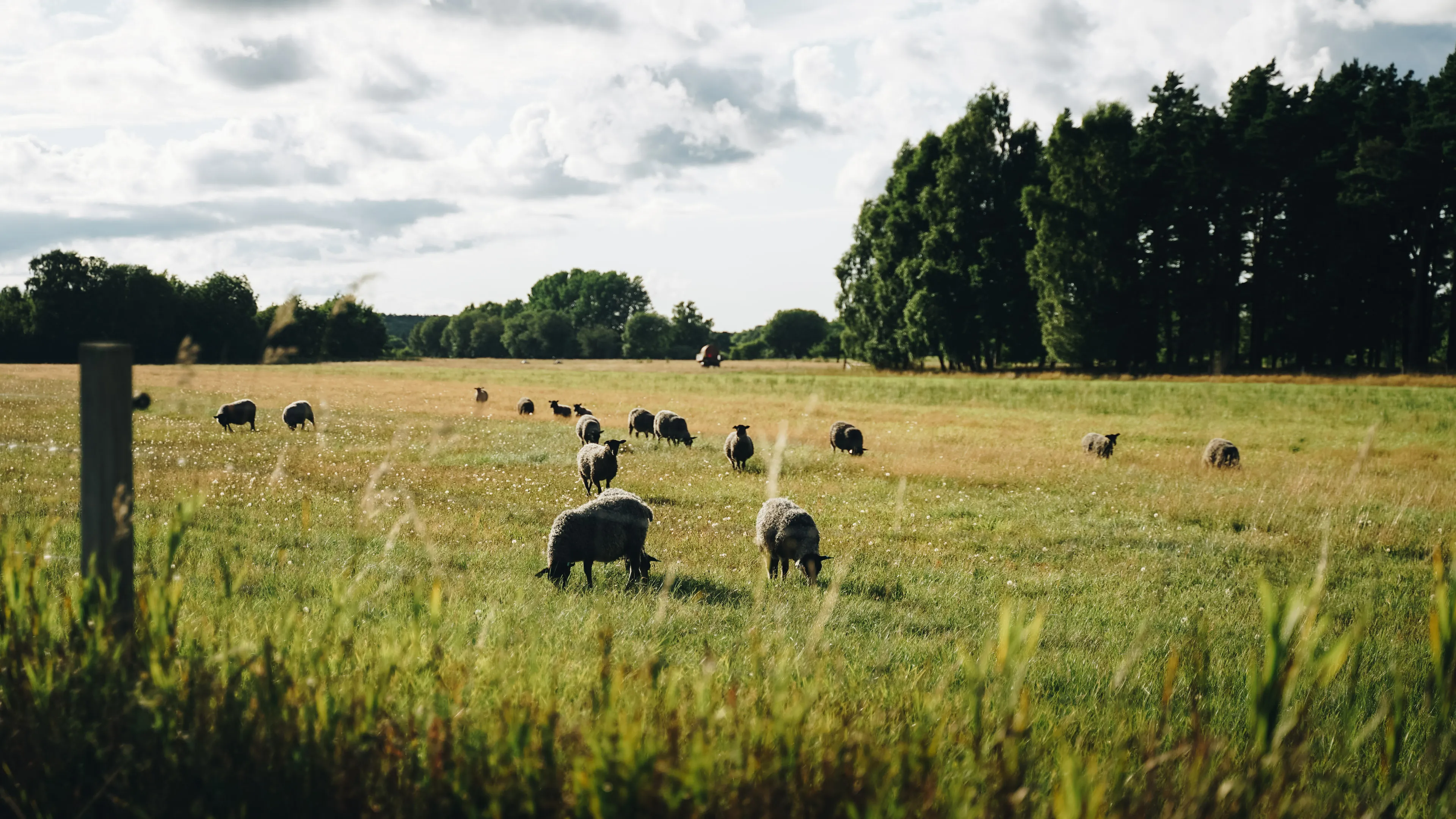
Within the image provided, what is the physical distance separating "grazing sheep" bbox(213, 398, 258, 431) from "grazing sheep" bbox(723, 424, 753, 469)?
14.3 meters

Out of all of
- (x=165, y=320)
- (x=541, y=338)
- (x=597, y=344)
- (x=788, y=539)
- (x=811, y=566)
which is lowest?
(x=811, y=566)

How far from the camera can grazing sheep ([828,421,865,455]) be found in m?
19.5

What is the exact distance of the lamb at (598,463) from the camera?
13.4m

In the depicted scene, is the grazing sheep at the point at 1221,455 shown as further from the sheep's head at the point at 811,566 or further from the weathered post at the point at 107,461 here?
the weathered post at the point at 107,461

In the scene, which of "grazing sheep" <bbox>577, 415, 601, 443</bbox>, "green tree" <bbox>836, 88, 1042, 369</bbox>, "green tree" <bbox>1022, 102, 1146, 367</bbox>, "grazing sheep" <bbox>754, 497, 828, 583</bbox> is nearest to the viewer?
"grazing sheep" <bbox>754, 497, 828, 583</bbox>

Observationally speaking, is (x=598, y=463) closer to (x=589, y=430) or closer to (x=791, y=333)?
(x=589, y=430)

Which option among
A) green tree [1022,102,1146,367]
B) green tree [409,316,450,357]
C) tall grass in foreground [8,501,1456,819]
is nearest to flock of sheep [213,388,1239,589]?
tall grass in foreground [8,501,1456,819]

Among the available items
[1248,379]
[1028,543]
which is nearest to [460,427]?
[1028,543]

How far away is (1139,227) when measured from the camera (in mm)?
52438

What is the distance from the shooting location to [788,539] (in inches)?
324

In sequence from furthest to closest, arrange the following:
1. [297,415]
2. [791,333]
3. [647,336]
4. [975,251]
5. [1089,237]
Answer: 1. [791,333]
2. [647,336]
3. [975,251]
4. [1089,237]
5. [297,415]

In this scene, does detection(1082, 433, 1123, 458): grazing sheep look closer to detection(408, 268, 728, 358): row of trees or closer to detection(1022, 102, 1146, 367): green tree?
detection(1022, 102, 1146, 367): green tree

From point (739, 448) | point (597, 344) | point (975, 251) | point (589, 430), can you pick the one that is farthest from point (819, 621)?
point (597, 344)

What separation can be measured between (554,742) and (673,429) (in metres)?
18.3
